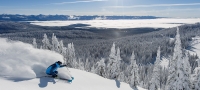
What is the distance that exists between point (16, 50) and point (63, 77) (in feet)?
15.0

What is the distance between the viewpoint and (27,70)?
47.0ft

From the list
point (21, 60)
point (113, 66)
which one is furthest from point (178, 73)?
point (21, 60)

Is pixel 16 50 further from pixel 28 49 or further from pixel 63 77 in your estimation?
pixel 63 77

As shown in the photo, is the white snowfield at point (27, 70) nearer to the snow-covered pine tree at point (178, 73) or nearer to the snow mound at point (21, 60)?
the snow mound at point (21, 60)

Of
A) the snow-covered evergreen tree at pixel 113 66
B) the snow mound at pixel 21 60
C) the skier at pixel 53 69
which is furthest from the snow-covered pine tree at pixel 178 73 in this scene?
the skier at pixel 53 69

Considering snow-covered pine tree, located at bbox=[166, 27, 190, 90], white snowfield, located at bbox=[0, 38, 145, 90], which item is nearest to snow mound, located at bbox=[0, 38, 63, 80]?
white snowfield, located at bbox=[0, 38, 145, 90]

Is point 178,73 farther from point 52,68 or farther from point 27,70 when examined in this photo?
point 27,70

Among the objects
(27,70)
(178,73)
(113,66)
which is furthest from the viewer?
(113,66)

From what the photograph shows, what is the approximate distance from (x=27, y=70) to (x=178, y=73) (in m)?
23.2

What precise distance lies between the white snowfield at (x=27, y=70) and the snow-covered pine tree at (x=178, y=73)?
1537 centimetres

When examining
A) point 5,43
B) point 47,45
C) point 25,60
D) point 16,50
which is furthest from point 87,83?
point 47,45

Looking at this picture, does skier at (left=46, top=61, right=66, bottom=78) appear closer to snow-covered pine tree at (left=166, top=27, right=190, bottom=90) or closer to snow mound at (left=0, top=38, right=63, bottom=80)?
snow mound at (left=0, top=38, right=63, bottom=80)

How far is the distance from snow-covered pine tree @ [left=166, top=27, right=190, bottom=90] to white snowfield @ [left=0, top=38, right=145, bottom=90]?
15374 millimetres

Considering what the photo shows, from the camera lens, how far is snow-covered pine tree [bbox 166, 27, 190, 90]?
29.5 m
